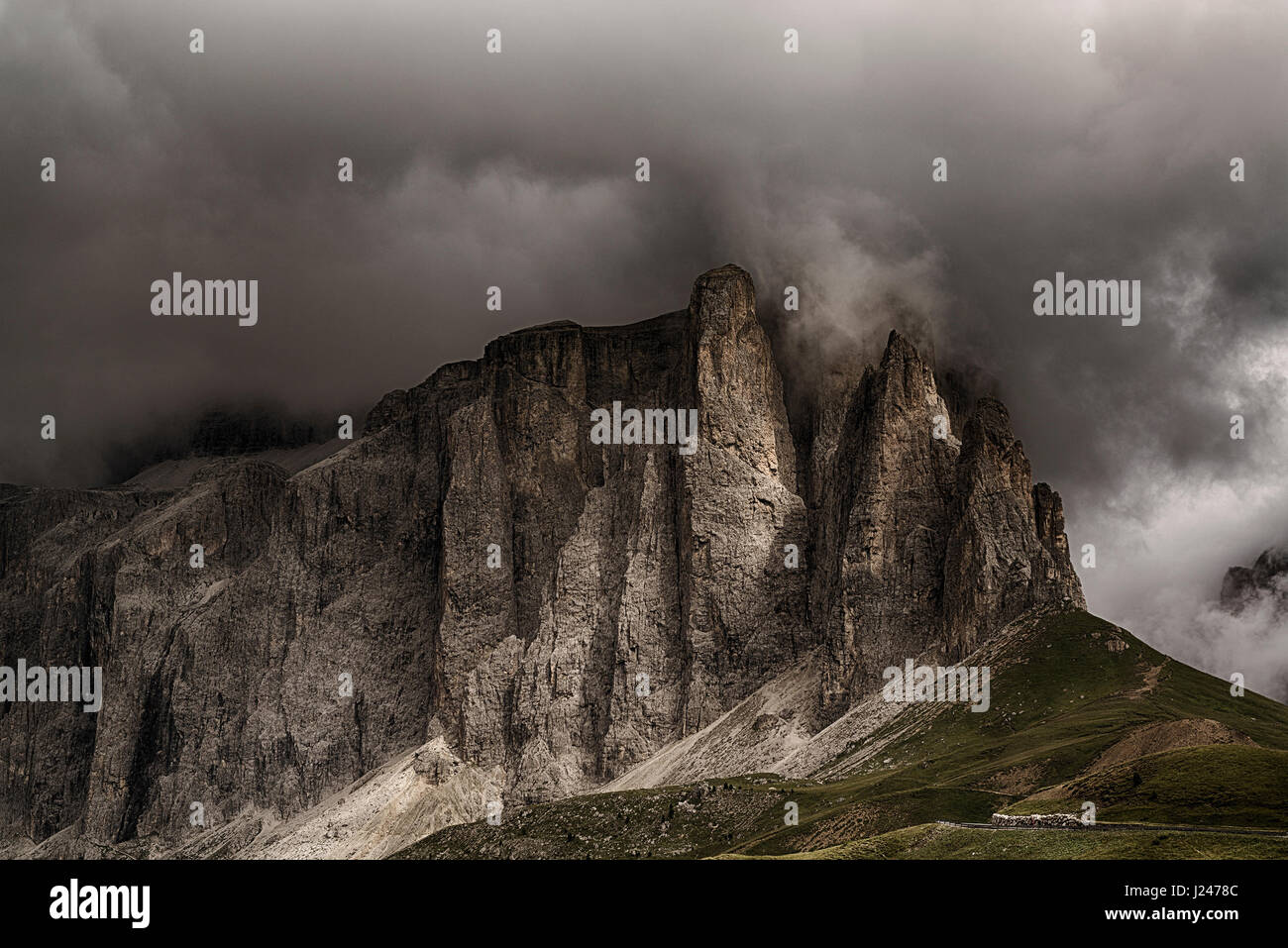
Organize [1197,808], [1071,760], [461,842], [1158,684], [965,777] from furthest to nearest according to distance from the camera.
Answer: [461,842], [1158,684], [965,777], [1071,760], [1197,808]

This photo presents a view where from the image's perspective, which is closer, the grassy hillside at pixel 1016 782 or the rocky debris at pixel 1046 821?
the rocky debris at pixel 1046 821

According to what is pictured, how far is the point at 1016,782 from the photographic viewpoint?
480 feet

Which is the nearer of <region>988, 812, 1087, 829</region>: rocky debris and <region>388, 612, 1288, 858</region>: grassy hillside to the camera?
<region>988, 812, 1087, 829</region>: rocky debris

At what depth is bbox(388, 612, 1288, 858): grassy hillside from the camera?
327 feet

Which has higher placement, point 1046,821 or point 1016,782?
point 1046,821

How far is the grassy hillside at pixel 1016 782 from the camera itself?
99.6m

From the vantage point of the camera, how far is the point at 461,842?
7771 inches

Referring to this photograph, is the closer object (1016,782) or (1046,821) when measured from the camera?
(1046,821)
